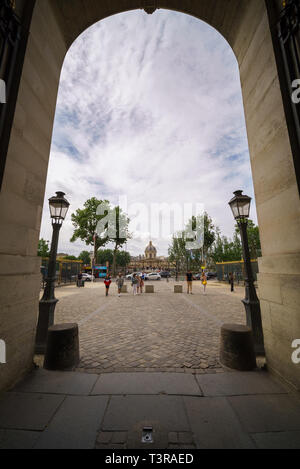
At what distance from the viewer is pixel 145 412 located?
2189mm

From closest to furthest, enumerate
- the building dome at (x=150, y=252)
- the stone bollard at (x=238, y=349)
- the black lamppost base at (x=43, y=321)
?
1. the stone bollard at (x=238, y=349)
2. the black lamppost base at (x=43, y=321)
3. the building dome at (x=150, y=252)

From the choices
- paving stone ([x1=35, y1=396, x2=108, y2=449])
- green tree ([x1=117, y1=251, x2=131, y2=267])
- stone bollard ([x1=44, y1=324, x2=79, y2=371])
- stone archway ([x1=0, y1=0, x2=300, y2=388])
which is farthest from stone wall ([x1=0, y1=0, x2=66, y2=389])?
green tree ([x1=117, y1=251, x2=131, y2=267])

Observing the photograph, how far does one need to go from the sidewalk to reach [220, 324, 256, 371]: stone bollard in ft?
0.90

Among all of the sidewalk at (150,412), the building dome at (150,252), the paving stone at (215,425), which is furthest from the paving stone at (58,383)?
the building dome at (150,252)

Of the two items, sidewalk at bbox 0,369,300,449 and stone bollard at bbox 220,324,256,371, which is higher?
stone bollard at bbox 220,324,256,371

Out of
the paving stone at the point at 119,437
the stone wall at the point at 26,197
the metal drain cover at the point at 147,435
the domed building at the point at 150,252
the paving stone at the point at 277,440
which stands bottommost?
the paving stone at the point at 277,440

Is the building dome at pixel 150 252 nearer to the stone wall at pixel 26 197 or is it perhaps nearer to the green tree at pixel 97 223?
the green tree at pixel 97 223

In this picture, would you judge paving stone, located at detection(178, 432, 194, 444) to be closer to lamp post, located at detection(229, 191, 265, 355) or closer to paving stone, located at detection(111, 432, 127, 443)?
paving stone, located at detection(111, 432, 127, 443)

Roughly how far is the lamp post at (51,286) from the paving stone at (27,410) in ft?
7.05

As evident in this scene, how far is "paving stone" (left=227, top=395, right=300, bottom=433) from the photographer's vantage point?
1.98 m

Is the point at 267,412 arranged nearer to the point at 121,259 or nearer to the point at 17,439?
the point at 17,439

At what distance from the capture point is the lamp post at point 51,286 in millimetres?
4520
